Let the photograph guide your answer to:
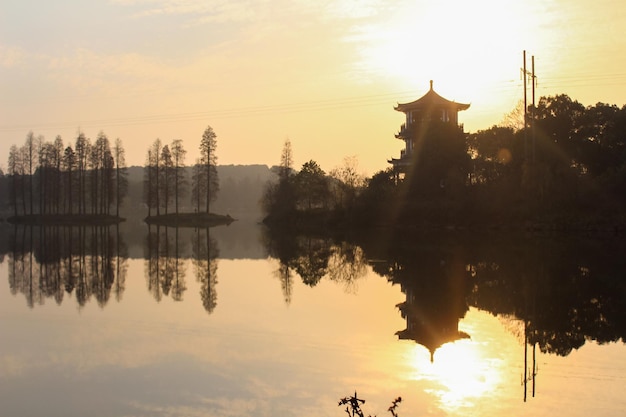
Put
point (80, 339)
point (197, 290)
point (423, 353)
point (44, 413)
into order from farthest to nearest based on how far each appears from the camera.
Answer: point (197, 290) < point (80, 339) < point (423, 353) < point (44, 413)

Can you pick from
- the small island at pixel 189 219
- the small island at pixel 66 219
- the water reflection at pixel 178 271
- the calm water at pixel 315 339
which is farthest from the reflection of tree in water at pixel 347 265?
the small island at pixel 66 219

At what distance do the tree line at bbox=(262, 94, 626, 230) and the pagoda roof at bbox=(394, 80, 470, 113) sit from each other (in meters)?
5.69

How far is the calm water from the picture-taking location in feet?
27.3

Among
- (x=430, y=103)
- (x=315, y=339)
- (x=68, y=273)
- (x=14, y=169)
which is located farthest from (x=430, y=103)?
(x=14, y=169)

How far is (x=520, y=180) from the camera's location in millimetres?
45031

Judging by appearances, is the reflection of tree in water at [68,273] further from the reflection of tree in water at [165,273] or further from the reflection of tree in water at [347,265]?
the reflection of tree in water at [347,265]

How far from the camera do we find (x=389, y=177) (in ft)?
176

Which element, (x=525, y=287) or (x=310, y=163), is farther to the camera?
(x=310, y=163)

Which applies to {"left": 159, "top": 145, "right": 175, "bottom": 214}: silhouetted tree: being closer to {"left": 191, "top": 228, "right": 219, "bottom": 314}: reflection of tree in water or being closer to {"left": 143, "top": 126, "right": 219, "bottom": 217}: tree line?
{"left": 143, "top": 126, "right": 219, "bottom": 217}: tree line

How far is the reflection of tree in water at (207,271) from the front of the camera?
16672mm

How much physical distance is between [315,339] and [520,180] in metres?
36.3

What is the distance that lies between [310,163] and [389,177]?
1674cm

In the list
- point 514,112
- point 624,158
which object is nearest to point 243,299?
point 624,158

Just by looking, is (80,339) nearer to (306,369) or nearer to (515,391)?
(306,369)
